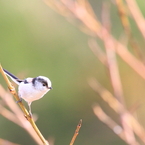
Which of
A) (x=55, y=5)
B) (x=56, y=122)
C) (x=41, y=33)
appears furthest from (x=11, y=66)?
(x=55, y=5)

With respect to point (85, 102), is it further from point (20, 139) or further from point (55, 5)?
point (55, 5)

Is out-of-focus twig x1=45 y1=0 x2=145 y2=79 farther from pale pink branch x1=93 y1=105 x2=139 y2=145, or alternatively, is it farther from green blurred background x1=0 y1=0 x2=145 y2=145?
green blurred background x1=0 y1=0 x2=145 y2=145

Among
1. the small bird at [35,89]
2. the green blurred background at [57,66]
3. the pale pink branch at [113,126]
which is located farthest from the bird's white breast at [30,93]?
the green blurred background at [57,66]

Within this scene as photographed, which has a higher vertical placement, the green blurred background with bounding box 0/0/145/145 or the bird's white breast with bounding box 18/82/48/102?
the bird's white breast with bounding box 18/82/48/102

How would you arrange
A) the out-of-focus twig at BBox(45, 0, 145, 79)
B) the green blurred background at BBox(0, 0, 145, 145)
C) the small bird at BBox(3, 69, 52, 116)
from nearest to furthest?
the small bird at BBox(3, 69, 52, 116)
the out-of-focus twig at BBox(45, 0, 145, 79)
the green blurred background at BBox(0, 0, 145, 145)

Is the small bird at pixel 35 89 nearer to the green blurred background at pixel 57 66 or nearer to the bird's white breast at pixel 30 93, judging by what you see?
the bird's white breast at pixel 30 93

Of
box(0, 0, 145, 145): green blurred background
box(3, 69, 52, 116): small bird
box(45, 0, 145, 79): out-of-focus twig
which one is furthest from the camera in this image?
A: box(0, 0, 145, 145): green blurred background

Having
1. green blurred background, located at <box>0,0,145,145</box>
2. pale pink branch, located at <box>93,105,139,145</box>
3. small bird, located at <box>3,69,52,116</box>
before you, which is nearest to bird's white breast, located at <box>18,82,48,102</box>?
small bird, located at <box>3,69,52,116</box>

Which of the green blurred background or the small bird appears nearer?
the small bird
